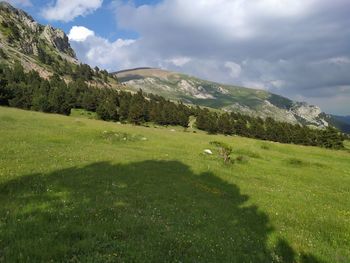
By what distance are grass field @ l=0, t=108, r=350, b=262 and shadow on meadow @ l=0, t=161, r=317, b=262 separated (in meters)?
0.04

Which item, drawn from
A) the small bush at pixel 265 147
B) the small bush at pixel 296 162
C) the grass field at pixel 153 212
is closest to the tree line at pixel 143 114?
the small bush at pixel 265 147

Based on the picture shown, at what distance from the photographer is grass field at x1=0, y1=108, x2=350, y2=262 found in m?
12.0

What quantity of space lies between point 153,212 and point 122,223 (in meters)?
3.01

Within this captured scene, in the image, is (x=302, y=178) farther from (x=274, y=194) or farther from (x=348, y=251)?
(x=348, y=251)

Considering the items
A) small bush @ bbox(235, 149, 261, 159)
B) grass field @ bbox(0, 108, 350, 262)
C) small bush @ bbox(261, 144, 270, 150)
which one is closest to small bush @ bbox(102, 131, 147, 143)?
grass field @ bbox(0, 108, 350, 262)

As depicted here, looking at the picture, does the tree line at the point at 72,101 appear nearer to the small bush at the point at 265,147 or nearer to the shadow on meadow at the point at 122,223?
the small bush at the point at 265,147

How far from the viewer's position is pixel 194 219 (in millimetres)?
17359

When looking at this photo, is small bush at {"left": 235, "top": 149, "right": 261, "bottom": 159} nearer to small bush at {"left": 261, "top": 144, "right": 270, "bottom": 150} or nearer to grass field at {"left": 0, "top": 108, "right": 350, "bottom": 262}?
small bush at {"left": 261, "top": 144, "right": 270, "bottom": 150}

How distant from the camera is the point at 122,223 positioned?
1444 centimetres

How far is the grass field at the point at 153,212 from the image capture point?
1196 cm

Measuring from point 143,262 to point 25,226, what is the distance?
447cm

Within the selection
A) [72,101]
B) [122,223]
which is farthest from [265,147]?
[72,101]

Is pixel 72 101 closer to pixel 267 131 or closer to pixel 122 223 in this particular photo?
pixel 267 131

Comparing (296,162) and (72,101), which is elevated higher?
(72,101)
